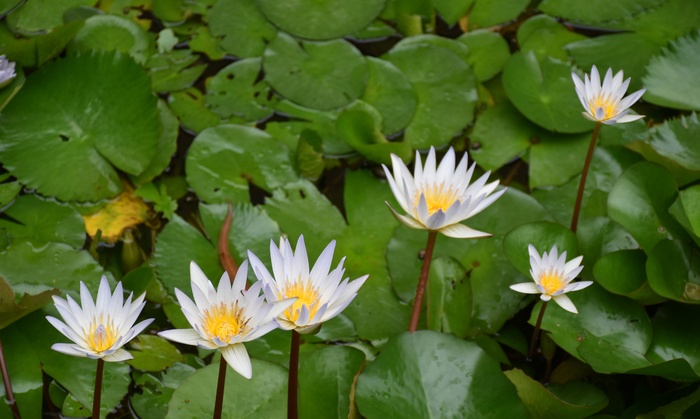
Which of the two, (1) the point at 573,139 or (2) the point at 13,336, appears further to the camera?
(1) the point at 573,139

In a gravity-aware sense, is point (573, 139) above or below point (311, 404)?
above

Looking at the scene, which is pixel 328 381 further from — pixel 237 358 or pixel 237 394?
pixel 237 358

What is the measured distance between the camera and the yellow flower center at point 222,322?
109 cm

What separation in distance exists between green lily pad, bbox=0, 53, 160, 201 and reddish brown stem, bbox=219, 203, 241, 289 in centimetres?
31

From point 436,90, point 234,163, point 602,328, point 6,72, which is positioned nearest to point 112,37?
point 6,72

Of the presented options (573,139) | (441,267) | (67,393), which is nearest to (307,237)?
(441,267)

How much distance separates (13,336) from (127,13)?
1.26 meters

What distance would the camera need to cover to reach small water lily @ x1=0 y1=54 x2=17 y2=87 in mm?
1895

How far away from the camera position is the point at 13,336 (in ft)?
4.97

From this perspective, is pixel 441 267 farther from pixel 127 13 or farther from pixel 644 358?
pixel 127 13

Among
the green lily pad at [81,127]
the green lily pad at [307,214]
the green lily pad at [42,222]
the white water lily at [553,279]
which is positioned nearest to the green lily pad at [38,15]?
the green lily pad at [81,127]

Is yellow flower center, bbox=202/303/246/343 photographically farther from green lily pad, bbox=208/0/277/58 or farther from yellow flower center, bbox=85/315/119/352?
green lily pad, bbox=208/0/277/58

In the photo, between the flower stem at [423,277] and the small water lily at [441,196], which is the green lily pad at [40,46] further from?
the flower stem at [423,277]

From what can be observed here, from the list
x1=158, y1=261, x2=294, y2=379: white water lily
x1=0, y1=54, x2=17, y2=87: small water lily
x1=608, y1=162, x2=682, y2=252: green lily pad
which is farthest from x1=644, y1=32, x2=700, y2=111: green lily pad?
x1=0, y1=54, x2=17, y2=87: small water lily
